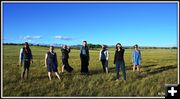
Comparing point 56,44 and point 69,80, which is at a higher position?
point 56,44

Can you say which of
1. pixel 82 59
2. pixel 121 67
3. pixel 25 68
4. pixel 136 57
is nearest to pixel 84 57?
pixel 82 59

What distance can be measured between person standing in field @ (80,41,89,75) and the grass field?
0.48 feet

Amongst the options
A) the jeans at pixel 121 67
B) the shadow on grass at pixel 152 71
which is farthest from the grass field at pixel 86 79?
the jeans at pixel 121 67

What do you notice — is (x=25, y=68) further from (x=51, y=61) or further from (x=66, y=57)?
(x=66, y=57)

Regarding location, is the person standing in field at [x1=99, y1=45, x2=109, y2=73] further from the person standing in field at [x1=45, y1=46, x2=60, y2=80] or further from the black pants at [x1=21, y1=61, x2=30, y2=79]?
the black pants at [x1=21, y1=61, x2=30, y2=79]

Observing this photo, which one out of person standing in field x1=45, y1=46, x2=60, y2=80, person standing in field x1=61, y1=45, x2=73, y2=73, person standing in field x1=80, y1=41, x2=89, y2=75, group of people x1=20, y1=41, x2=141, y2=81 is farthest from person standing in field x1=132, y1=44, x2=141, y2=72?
person standing in field x1=45, y1=46, x2=60, y2=80

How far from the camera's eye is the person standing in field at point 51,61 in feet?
43.8

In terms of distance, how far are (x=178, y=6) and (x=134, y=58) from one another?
2.19 m

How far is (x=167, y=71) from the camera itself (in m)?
13.5

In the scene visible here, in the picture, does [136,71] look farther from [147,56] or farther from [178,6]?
[178,6]

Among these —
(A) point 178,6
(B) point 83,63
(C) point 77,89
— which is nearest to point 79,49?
(B) point 83,63

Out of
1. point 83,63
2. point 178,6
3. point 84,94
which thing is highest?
point 178,6

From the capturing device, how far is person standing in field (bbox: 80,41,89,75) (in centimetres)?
1337

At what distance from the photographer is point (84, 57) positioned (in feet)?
44.0
